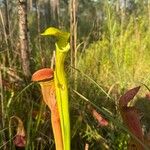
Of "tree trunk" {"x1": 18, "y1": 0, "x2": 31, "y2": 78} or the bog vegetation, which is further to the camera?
"tree trunk" {"x1": 18, "y1": 0, "x2": 31, "y2": 78}

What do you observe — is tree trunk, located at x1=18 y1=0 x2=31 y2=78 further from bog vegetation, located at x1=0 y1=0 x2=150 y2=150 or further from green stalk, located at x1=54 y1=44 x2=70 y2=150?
green stalk, located at x1=54 y1=44 x2=70 y2=150

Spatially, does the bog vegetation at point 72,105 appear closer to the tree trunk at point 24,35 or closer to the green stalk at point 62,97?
the tree trunk at point 24,35

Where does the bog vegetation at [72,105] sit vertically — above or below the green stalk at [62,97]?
below

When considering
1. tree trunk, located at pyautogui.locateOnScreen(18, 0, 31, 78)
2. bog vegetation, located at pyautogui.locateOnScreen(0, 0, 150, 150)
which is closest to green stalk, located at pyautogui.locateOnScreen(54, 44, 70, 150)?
bog vegetation, located at pyautogui.locateOnScreen(0, 0, 150, 150)

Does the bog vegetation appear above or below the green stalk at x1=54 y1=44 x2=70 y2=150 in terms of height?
below

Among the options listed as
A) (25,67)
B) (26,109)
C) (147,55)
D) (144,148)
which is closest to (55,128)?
(144,148)

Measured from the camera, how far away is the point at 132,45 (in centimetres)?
347

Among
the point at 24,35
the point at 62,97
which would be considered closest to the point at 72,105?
the point at 24,35

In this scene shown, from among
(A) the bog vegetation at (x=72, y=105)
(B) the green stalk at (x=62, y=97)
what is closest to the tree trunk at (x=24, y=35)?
(A) the bog vegetation at (x=72, y=105)

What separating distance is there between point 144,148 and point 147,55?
2.78m

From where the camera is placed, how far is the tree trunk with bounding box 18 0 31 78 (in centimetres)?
173

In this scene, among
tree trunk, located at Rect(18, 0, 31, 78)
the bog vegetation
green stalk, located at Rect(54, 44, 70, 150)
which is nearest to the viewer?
green stalk, located at Rect(54, 44, 70, 150)

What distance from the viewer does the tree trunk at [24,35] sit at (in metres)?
1.73

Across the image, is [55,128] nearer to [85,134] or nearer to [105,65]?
[85,134]
